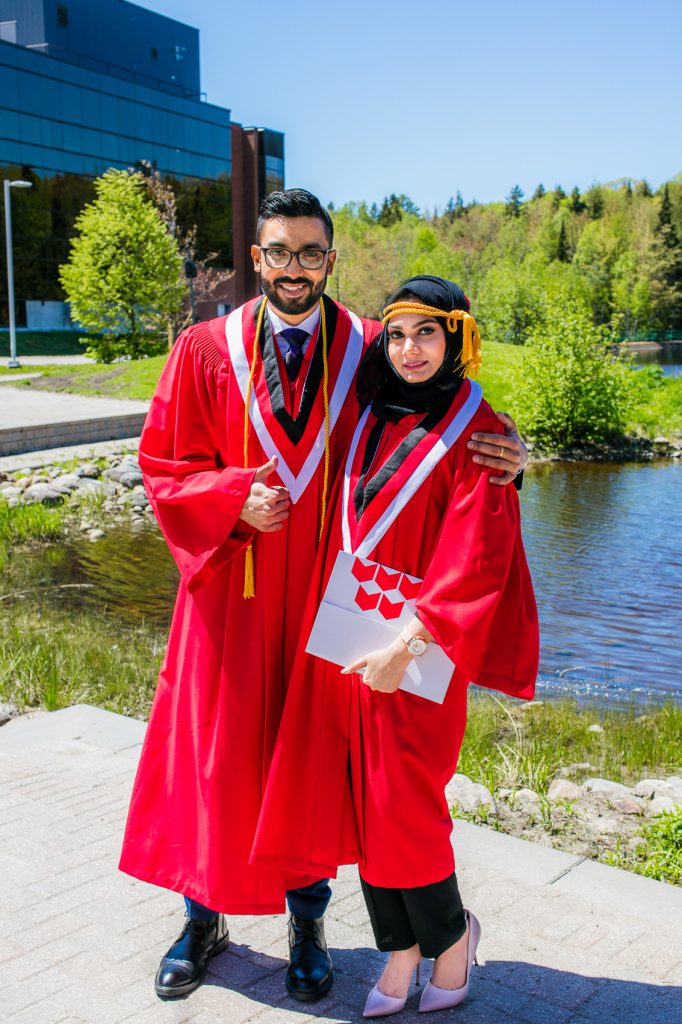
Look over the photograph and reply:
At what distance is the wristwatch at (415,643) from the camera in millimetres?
2525

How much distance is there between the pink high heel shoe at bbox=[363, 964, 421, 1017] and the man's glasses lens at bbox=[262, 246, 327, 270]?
6.55 ft

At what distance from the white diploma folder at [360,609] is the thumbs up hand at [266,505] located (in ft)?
0.69

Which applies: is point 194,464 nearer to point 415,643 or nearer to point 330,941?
point 415,643

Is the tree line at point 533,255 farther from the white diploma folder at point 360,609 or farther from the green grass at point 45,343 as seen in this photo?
the white diploma folder at point 360,609

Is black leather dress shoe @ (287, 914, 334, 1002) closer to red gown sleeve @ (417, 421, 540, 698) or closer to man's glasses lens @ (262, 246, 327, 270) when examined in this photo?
red gown sleeve @ (417, 421, 540, 698)

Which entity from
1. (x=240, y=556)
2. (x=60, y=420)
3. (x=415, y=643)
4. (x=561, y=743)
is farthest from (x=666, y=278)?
(x=415, y=643)

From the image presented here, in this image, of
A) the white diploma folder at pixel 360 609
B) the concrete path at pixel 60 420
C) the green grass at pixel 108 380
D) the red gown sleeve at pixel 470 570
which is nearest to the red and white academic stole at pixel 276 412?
the white diploma folder at pixel 360 609

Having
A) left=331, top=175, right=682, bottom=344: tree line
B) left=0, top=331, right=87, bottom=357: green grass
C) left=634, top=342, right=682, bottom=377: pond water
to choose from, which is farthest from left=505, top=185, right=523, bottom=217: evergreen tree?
left=0, top=331, right=87, bottom=357: green grass

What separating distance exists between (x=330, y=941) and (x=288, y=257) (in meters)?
2.05

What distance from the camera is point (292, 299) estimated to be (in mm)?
2826

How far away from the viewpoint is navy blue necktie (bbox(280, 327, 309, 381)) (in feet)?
9.52

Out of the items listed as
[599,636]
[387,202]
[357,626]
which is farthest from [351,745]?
[387,202]

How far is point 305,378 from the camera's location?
2879mm

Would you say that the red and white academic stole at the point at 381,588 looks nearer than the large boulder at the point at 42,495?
Yes
